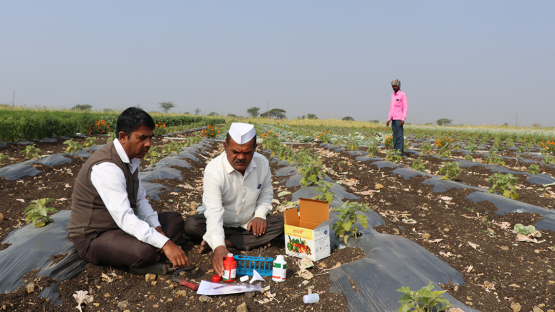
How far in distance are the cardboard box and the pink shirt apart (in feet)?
22.2

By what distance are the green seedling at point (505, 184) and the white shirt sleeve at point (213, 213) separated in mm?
4498

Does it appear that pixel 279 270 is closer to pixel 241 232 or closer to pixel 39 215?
pixel 241 232

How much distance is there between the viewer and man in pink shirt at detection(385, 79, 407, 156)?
9.15 meters

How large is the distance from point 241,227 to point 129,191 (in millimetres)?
1142

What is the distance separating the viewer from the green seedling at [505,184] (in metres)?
4.96

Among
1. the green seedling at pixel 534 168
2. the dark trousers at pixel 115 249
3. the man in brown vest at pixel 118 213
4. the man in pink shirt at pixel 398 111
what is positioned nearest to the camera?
the man in brown vest at pixel 118 213

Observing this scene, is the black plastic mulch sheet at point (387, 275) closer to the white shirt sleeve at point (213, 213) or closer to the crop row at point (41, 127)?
the white shirt sleeve at point (213, 213)

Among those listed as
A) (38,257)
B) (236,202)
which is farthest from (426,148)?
(38,257)

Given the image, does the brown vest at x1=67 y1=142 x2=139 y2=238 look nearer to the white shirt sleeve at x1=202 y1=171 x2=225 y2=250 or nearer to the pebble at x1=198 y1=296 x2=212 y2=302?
the white shirt sleeve at x1=202 y1=171 x2=225 y2=250

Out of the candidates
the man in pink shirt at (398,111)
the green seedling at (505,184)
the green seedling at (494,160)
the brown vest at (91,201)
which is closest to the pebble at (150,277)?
the brown vest at (91,201)

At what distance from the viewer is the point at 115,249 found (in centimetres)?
256

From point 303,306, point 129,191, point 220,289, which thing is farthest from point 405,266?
point 129,191

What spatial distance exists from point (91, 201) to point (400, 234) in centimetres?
319

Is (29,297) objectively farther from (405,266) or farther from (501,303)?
(501,303)
